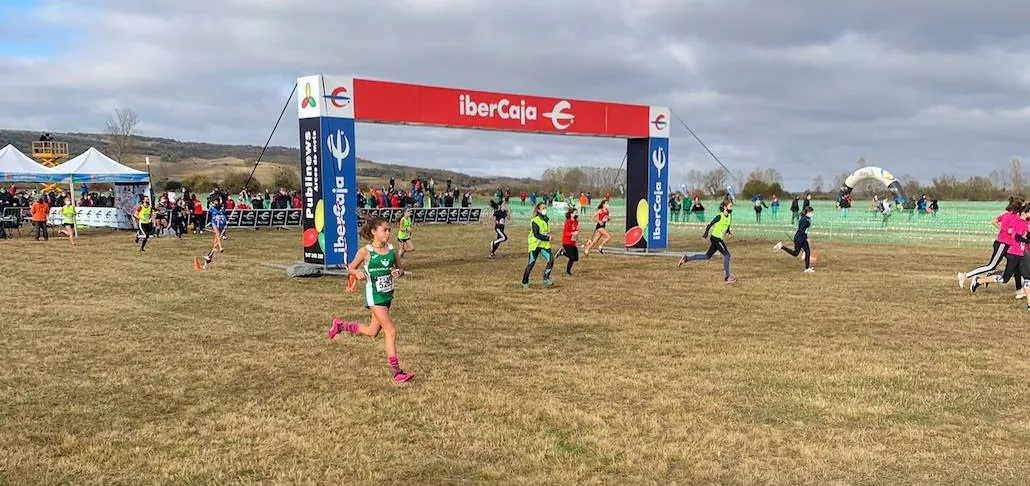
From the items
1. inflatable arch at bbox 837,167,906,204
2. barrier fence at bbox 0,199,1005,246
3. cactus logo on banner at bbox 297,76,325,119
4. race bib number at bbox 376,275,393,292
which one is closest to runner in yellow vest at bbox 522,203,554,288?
cactus logo on banner at bbox 297,76,325,119

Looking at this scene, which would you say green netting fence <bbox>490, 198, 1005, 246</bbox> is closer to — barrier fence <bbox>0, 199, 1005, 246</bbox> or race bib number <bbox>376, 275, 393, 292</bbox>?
barrier fence <bbox>0, 199, 1005, 246</bbox>

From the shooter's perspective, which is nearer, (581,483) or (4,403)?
(581,483)

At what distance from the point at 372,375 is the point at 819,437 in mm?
4272

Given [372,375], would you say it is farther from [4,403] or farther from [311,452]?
[4,403]

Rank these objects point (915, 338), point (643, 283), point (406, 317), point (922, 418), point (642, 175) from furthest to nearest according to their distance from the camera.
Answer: point (642, 175) → point (643, 283) → point (406, 317) → point (915, 338) → point (922, 418)

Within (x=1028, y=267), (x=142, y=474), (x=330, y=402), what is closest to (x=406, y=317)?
(x=330, y=402)

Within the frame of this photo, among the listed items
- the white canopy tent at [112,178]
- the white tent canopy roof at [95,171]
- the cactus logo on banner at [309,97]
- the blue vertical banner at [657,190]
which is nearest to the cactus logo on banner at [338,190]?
the cactus logo on banner at [309,97]

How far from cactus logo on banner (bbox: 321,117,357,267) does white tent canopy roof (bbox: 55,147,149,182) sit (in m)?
18.7

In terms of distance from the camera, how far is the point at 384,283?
282 inches

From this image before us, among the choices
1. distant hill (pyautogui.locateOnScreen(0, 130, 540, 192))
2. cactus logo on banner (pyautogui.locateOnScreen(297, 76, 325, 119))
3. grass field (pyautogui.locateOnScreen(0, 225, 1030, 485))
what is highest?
distant hill (pyautogui.locateOnScreen(0, 130, 540, 192))

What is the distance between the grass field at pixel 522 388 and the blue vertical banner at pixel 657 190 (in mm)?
7859

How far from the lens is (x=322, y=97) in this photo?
15.1 metres

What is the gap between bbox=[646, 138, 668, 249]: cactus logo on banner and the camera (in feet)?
70.2

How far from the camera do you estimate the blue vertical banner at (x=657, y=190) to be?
21.4 m
